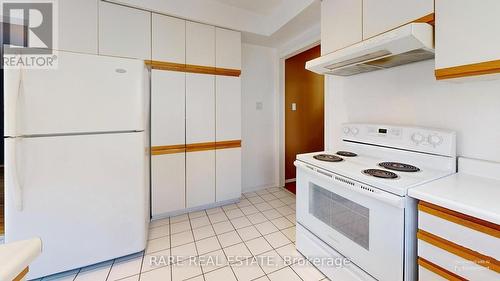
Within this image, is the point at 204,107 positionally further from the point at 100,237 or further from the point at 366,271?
the point at 366,271

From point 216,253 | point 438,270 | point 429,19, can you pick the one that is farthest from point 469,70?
point 216,253

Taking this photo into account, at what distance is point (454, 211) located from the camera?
83 cm

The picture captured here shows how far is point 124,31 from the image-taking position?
206 centimetres

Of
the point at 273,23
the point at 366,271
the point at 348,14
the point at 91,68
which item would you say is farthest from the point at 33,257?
the point at 273,23

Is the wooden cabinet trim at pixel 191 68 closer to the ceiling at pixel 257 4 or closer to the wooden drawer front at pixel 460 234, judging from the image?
the ceiling at pixel 257 4

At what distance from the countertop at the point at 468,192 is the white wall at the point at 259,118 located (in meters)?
2.33

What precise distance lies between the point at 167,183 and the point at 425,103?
2.49m

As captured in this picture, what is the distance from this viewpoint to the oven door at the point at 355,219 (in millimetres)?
1004

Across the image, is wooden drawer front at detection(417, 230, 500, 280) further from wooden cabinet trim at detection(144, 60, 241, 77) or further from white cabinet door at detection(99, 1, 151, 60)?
white cabinet door at detection(99, 1, 151, 60)

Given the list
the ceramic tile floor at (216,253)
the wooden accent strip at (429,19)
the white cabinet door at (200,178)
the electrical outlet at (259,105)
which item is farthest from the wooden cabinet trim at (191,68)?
the wooden accent strip at (429,19)

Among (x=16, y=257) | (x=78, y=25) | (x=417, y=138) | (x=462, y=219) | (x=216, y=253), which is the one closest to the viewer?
(x=16, y=257)

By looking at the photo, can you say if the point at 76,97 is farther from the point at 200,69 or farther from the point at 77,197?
the point at 200,69

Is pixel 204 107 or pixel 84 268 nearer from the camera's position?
pixel 84 268

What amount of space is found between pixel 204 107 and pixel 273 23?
1425 mm
